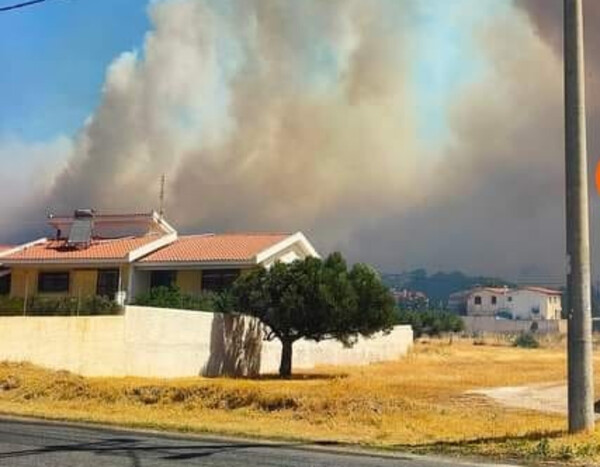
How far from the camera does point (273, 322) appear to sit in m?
38.4

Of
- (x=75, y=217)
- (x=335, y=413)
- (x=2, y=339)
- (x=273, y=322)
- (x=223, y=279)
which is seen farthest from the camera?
(x=75, y=217)

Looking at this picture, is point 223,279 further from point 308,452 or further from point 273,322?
point 308,452

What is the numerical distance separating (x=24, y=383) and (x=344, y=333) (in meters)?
19.9

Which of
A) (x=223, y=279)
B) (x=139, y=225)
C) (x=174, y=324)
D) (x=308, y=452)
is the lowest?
(x=308, y=452)

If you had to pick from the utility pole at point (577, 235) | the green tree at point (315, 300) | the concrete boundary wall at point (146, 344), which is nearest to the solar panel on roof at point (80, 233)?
the concrete boundary wall at point (146, 344)

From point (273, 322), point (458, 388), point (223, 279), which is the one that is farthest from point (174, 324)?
point (223, 279)

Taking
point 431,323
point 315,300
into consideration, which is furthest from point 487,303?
point 315,300

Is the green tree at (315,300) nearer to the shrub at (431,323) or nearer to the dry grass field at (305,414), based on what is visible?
the dry grass field at (305,414)

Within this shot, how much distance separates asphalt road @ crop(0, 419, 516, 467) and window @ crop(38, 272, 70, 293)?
37363mm

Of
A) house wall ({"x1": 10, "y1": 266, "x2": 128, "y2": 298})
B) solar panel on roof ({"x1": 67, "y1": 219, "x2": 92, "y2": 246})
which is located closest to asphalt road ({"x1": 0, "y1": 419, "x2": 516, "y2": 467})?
house wall ({"x1": 10, "y1": 266, "x2": 128, "y2": 298})

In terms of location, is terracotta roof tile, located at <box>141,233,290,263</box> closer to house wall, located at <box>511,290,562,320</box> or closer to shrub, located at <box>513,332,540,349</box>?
shrub, located at <box>513,332,540,349</box>

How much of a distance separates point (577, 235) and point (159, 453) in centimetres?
725

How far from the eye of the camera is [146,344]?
30.7 meters

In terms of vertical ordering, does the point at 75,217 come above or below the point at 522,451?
above
